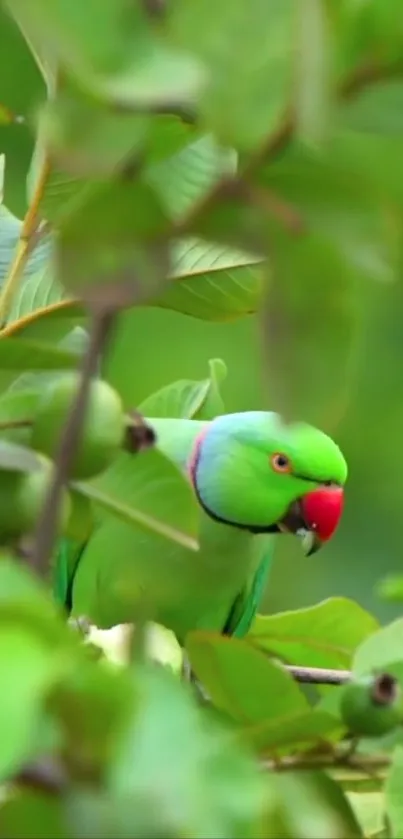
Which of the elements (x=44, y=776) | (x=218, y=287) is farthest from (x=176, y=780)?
(x=218, y=287)

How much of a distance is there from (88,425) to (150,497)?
0.07 meters

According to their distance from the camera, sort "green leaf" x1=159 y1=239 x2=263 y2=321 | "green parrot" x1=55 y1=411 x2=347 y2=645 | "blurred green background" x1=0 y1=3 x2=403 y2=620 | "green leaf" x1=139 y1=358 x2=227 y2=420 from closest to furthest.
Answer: "green leaf" x1=159 y1=239 x2=263 y2=321 → "green leaf" x1=139 y1=358 x2=227 y2=420 → "green parrot" x1=55 y1=411 x2=347 y2=645 → "blurred green background" x1=0 y1=3 x2=403 y2=620

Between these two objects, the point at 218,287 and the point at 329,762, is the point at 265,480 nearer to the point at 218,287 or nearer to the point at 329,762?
the point at 218,287

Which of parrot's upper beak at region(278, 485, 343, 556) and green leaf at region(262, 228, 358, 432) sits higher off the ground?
green leaf at region(262, 228, 358, 432)

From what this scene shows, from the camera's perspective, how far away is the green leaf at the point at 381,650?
0.36 meters

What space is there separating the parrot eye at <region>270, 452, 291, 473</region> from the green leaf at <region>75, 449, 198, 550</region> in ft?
2.87

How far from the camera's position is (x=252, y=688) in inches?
12.2

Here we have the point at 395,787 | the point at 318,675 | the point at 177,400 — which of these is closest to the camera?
the point at 395,787

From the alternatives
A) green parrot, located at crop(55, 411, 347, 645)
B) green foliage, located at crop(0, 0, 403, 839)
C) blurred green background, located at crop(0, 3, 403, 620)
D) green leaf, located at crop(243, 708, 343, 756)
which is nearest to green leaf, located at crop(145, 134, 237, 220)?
green foliage, located at crop(0, 0, 403, 839)

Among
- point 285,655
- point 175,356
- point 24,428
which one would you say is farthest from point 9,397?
point 175,356

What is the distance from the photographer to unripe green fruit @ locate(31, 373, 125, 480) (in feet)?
0.99

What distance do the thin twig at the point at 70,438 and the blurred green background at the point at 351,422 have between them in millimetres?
3206

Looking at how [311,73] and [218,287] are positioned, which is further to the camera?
[218,287]

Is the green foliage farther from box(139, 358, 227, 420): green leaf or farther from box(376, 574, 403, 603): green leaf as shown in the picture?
box(139, 358, 227, 420): green leaf
